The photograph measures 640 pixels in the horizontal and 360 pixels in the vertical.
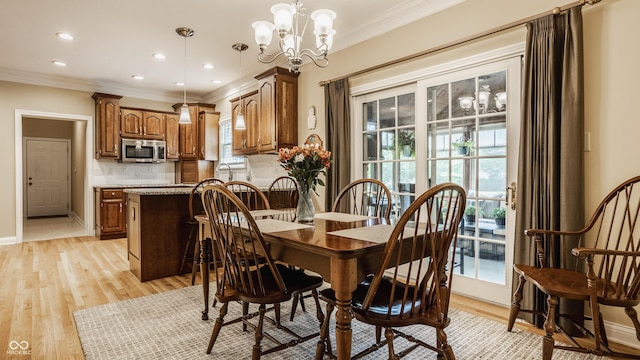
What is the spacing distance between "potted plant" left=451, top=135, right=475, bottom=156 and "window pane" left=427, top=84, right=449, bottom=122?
241mm

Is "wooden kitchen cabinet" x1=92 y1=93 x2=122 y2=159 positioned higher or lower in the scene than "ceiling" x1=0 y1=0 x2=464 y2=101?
lower

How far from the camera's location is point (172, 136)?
21.9ft

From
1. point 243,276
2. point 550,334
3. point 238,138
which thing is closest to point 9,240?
point 238,138

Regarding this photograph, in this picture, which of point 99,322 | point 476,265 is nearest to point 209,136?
point 99,322

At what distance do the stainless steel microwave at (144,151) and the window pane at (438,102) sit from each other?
5.16m

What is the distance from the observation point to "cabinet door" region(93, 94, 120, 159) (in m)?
5.94

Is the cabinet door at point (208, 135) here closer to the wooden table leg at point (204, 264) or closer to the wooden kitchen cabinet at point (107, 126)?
the wooden kitchen cabinet at point (107, 126)

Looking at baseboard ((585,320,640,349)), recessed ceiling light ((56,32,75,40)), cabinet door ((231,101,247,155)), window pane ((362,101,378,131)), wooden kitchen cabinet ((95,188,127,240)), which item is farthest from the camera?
wooden kitchen cabinet ((95,188,127,240))

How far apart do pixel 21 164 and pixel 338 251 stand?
6.32 metres

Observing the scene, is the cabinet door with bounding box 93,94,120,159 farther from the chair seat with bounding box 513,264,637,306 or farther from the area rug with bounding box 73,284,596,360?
the chair seat with bounding box 513,264,637,306

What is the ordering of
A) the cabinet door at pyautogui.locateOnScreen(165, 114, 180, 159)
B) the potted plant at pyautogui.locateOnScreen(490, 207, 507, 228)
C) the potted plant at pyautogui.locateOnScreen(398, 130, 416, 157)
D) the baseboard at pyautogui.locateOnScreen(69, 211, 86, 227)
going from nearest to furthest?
the potted plant at pyautogui.locateOnScreen(490, 207, 507, 228) < the potted plant at pyautogui.locateOnScreen(398, 130, 416, 157) < the cabinet door at pyautogui.locateOnScreen(165, 114, 180, 159) < the baseboard at pyautogui.locateOnScreen(69, 211, 86, 227)

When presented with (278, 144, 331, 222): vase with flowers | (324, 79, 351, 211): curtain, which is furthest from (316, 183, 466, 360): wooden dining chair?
(324, 79, 351, 211): curtain

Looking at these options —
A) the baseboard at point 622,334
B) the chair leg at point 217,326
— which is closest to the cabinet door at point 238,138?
the chair leg at point 217,326

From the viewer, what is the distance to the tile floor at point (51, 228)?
6030 millimetres
